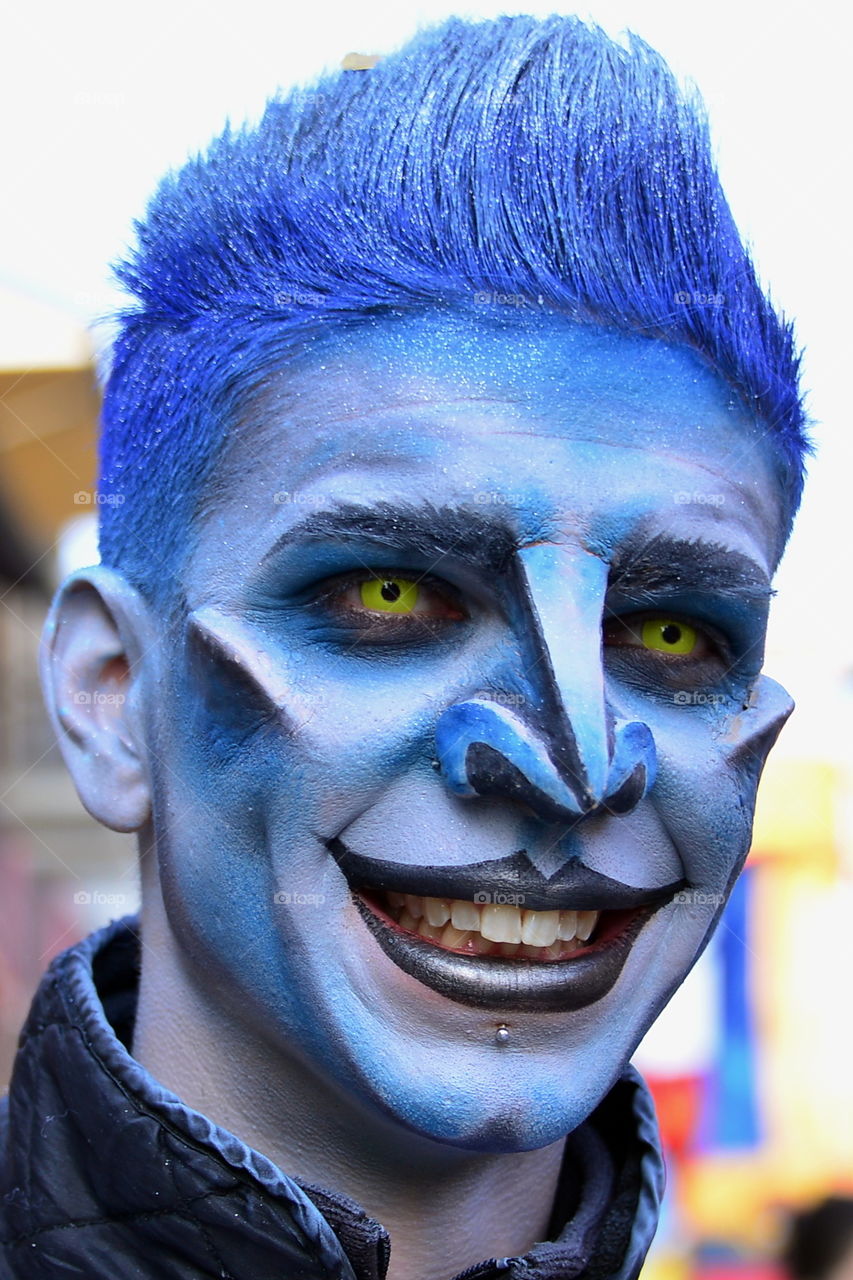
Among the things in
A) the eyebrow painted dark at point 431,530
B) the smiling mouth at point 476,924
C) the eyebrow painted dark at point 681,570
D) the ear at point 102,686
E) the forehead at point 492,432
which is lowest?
the smiling mouth at point 476,924

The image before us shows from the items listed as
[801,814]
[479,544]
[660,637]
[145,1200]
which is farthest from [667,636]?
[801,814]

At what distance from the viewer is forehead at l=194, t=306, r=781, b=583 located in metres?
1.68

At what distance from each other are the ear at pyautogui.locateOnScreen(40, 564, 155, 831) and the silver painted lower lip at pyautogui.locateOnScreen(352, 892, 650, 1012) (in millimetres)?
430

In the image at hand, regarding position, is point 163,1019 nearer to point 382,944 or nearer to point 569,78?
point 382,944

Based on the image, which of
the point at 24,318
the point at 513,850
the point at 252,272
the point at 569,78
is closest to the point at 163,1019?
the point at 513,850

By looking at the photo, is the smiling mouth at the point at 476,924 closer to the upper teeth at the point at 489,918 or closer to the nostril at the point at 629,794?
the upper teeth at the point at 489,918

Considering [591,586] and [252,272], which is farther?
[252,272]

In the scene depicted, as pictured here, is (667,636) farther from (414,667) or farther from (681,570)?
(414,667)

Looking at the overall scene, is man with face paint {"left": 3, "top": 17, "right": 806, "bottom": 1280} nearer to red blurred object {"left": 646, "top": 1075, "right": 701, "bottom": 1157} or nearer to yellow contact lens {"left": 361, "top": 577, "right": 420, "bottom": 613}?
yellow contact lens {"left": 361, "top": 577, "right": 420, "bottom": 613}

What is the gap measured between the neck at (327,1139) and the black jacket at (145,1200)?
0.24 feet

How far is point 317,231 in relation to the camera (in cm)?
179

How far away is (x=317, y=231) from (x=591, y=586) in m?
0.60

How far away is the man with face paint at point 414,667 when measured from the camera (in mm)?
1623

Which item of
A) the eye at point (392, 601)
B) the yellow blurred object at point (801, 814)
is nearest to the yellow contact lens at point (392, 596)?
the eye at point (392, 601)
